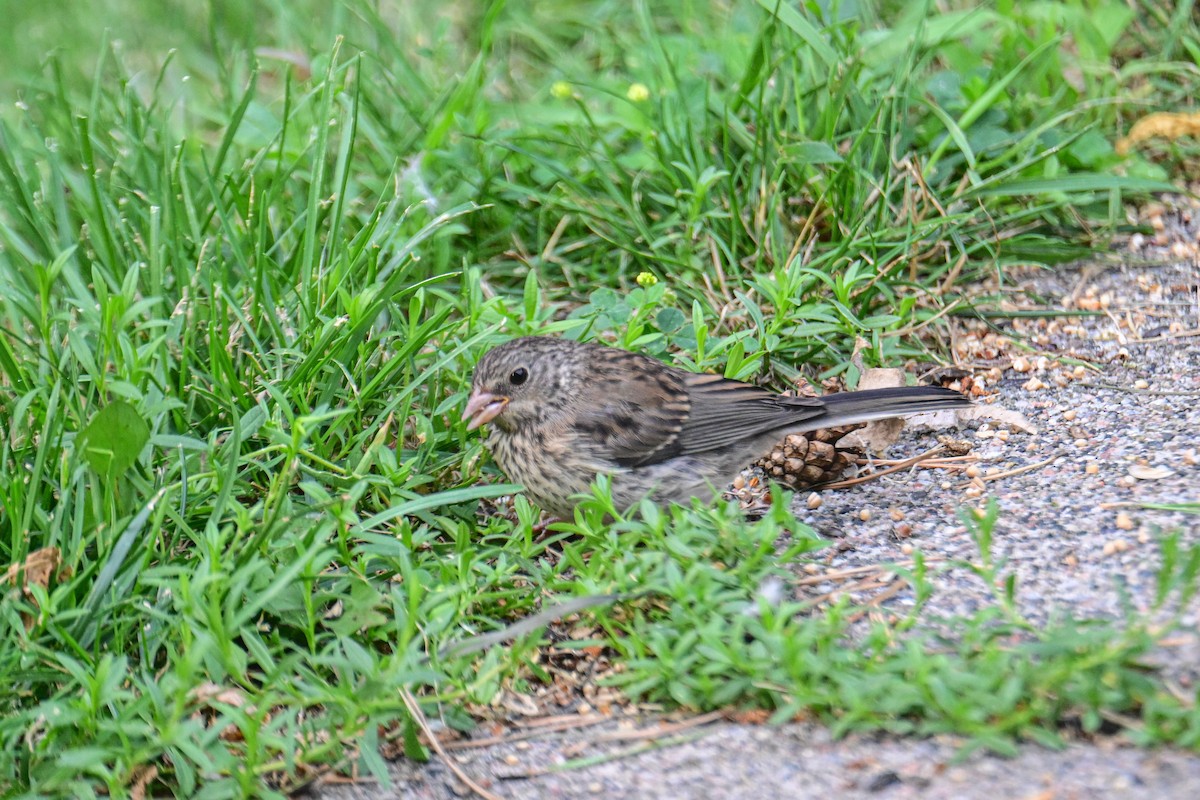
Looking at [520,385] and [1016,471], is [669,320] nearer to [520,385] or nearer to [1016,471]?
[520,385]

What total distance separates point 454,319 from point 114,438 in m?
1.85

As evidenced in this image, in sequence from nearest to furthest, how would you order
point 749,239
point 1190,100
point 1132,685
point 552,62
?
point 1132,685, point 749,239, point 1190,100, point 552,62

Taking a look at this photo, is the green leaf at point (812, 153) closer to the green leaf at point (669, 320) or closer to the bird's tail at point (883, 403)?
the green leaf at point (669, 320)

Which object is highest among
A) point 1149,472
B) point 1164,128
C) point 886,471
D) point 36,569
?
point 1164,128

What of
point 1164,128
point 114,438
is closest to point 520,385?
point 114,438

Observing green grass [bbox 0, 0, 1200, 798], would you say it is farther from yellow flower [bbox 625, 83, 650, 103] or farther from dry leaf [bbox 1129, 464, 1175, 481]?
dry leaf [bbox 1129, 464, 1175, 481]

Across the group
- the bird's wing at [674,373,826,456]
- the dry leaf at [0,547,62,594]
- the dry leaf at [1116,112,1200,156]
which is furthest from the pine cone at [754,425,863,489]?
the dry leaf at [0,547,62,594]

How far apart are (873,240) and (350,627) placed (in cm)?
234

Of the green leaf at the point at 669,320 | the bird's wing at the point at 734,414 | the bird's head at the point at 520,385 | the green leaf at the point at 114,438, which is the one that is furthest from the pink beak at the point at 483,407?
the green leaf at the point at 114,438

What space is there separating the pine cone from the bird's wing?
0.15 meters

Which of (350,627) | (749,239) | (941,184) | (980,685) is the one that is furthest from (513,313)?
(980,685)

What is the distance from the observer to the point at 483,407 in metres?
3.88

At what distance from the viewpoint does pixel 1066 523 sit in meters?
3.29

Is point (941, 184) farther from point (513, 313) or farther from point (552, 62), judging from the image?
point (552, 62)
